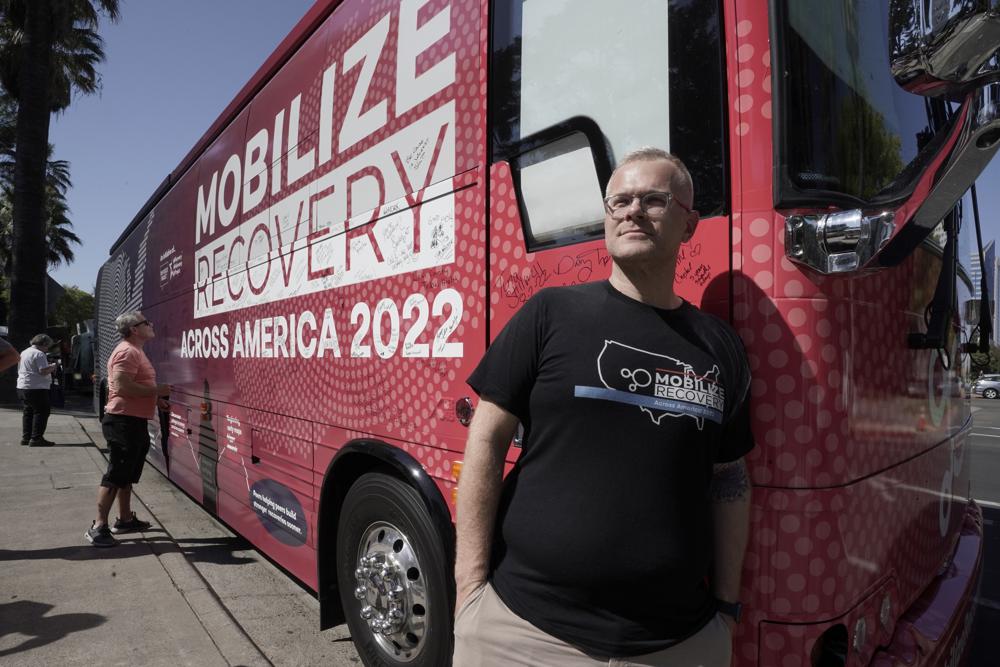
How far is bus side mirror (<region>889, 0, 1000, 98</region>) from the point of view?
1.20m

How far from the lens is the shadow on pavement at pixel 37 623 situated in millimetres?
3491

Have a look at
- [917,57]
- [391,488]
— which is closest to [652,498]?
[917,57]

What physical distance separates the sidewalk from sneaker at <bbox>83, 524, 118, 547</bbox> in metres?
0.06

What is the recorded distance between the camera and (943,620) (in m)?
2.10

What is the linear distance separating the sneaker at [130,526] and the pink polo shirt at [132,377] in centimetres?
87

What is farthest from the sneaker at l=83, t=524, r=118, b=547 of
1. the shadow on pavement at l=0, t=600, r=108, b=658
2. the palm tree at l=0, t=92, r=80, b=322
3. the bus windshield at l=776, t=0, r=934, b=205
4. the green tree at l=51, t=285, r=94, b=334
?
the green tree at l=51, t=285, r=94, b=334

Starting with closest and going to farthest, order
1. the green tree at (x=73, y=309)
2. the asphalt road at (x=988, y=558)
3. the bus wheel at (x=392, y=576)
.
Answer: the bus wheel at (x=392, y=576)
the asphalt road at (x=988, y=558)
the green tree at (x=73, y=309)

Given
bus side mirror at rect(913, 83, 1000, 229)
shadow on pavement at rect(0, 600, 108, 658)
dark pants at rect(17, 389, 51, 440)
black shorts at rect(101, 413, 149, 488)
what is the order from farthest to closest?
1. dark pants at rect(17, 389, 51, 440)
2. black shorts at rect(101, 413, 149, 488)
3. shadow on pavement at rect(0, 600, 108, 658)
4. bus side mirror at rect(913, 83, 1000, 229)

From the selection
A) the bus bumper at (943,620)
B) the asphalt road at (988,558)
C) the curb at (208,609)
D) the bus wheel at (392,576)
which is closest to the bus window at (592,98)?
the bus wheel at (392,576)

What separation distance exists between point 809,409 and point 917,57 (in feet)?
2.43

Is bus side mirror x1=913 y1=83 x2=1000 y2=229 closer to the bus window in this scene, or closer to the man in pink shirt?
the bus window

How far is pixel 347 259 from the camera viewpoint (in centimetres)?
305

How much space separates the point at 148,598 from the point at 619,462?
3740 mm

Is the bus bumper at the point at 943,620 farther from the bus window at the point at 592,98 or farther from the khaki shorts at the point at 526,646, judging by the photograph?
the bus window at the point at 592,98
